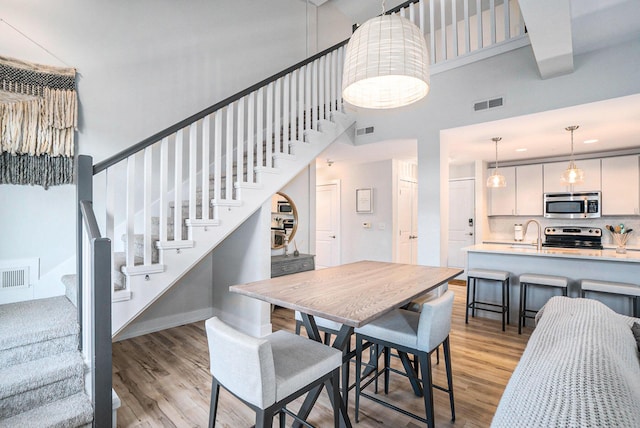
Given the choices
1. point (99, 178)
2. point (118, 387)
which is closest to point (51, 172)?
point (99, 178)

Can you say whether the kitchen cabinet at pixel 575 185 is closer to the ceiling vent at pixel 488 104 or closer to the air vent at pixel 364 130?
the ceiling vent at pixel 488 104

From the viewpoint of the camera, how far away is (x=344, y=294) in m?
1.75

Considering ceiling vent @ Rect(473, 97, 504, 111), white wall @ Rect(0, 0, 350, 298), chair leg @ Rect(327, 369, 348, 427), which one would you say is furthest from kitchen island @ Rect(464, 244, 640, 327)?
white wall @ Rect(0, 0, 350, 298)

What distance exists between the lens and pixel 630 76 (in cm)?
273

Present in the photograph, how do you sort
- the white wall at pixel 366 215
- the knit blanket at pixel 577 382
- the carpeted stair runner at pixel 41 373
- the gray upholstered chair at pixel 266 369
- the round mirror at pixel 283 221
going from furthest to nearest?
the white wall at pixel 366 215, the round mirror at pixel 283 221, the carpeted stair runner at pixel 41 373, the gray upholstered chair at pixel 266 369, the knit blanket at pixel 577 382

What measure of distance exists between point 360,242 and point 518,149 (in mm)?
3022

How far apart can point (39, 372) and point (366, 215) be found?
5.00 meters

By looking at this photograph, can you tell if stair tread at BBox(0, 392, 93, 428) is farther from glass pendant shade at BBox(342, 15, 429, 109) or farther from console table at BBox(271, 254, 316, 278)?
glass pendant shade at BBox(342, 15, 429, 109)

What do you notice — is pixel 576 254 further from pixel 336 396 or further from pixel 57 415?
pixel 57 415

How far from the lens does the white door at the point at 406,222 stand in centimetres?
586

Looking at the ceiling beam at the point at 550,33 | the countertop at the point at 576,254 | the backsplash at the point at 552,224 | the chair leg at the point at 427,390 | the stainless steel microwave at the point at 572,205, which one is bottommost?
the chair leg at the point at 427,390

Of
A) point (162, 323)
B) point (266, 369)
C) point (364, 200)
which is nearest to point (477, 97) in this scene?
point (364, 200)

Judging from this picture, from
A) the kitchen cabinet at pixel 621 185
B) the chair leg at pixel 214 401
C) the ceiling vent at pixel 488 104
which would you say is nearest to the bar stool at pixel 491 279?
the ceiling vent at pixel 488 104

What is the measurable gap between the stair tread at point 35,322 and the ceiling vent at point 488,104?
13.6 feet
